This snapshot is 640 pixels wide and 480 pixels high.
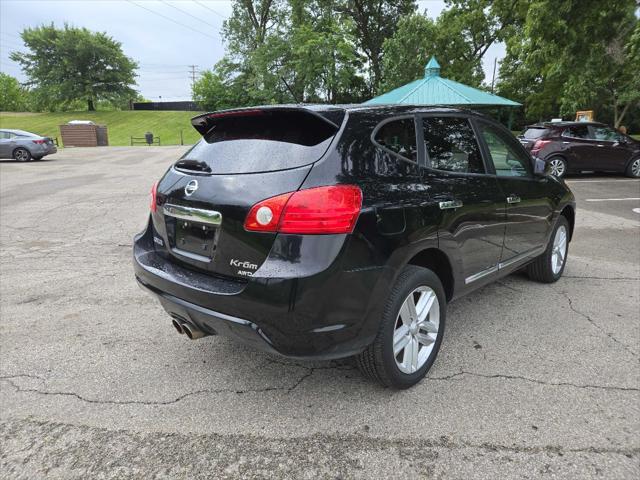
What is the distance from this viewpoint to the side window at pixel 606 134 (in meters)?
13.1

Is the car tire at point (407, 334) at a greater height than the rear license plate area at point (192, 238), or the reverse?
the rear license plate area at point (192, 238)

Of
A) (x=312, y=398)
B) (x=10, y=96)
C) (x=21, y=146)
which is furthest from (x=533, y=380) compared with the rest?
(x=10, y=96)

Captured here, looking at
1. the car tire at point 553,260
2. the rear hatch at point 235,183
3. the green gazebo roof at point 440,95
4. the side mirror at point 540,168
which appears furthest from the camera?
the green gazebo roof at point 440,95

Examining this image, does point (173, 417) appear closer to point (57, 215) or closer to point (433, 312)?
point (433, 312)

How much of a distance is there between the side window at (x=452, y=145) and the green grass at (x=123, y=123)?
143 feet

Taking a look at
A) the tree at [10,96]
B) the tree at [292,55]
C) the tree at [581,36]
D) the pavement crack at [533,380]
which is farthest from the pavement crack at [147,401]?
the tree at [10,96]

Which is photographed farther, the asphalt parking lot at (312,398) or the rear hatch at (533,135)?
the rear hatch at (533,135)

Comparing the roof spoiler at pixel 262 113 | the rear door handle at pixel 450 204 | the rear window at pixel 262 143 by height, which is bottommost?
the rear door handle at pixel 450 204

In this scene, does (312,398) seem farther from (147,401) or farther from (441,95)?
(441,95)

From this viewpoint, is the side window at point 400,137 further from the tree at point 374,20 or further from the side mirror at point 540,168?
the tree at point 374,20

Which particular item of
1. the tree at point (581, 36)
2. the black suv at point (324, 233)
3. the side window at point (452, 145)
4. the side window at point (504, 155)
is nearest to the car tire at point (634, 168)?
the tree at point (581, 36)

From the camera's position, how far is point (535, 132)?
13398mm

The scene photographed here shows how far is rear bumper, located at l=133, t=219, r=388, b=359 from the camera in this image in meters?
2.11

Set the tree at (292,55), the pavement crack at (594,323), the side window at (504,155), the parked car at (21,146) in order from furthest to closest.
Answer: the tree at (292,55) → the parked car at (21,146) → the side window at (504,155) → the pavement crack at (594,323)
